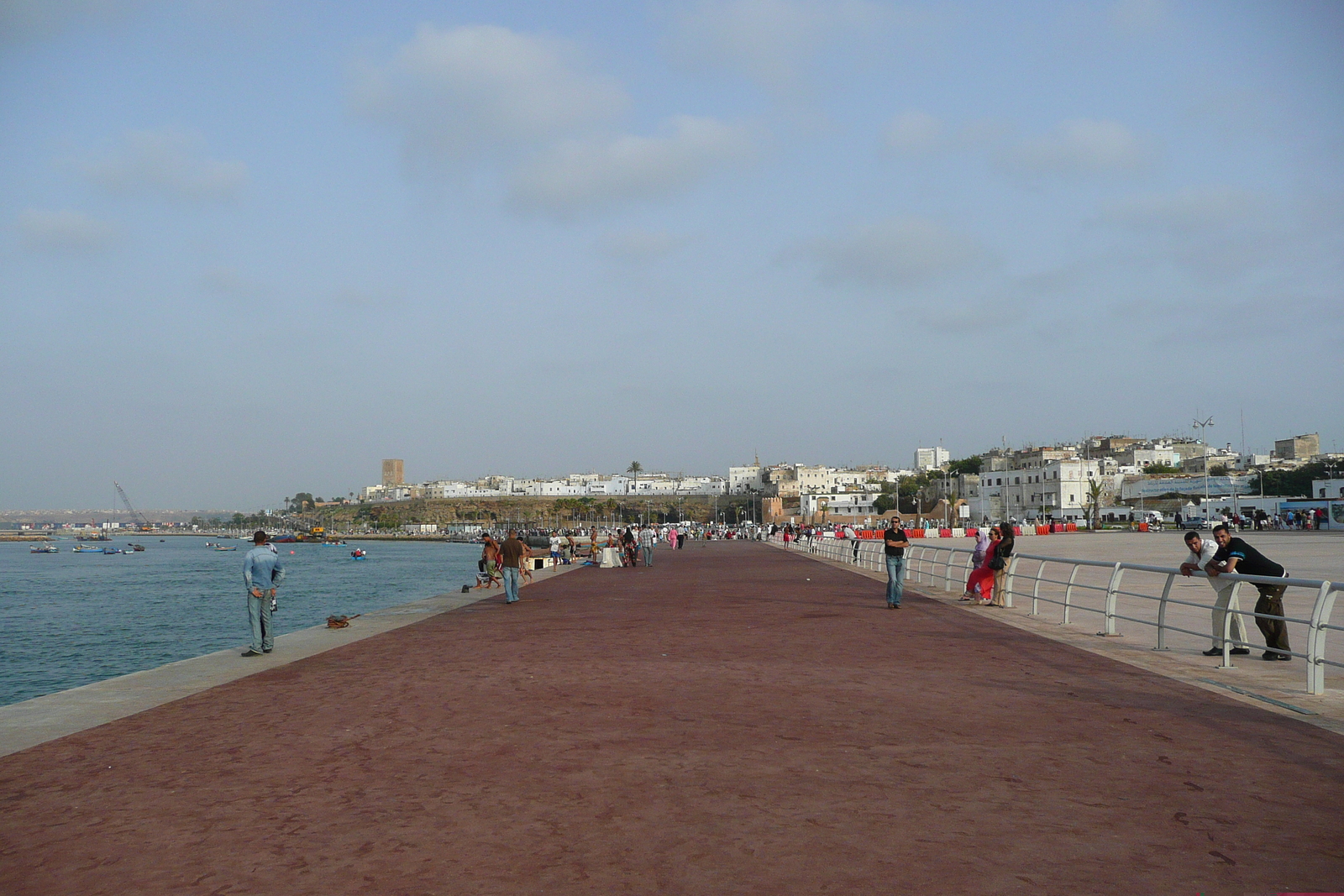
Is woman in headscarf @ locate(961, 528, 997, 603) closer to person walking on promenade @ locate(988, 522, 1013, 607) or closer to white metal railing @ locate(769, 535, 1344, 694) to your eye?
person walking on promenade @ locate(988, 522, 1013, 607)

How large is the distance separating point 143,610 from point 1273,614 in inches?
1805

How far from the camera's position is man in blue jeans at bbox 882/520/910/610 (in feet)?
57.0

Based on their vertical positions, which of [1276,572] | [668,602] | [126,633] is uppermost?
[1276,572]

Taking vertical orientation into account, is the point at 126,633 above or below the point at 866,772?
below

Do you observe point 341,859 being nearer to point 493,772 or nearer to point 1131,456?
point 493,772

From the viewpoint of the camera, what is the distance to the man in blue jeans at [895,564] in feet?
57.0

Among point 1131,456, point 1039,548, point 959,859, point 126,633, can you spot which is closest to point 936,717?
point 959,859

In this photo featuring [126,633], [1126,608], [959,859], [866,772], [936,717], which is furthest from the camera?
[126,633]

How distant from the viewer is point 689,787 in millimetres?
5613

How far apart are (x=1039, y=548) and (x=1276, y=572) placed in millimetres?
42540

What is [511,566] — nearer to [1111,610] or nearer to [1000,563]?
[1000,563]

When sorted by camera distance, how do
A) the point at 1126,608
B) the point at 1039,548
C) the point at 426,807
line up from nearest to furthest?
1. the point at 426,807
2. the point at 1126,608
3. the point at 1039,548

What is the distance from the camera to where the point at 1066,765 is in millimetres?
6062

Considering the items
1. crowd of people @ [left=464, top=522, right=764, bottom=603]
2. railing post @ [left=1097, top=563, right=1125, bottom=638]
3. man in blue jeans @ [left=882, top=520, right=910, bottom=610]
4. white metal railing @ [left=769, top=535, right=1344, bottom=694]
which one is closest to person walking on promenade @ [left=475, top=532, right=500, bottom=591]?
crowd of people @ [left=464, top=522, right=764, bottom=603]
